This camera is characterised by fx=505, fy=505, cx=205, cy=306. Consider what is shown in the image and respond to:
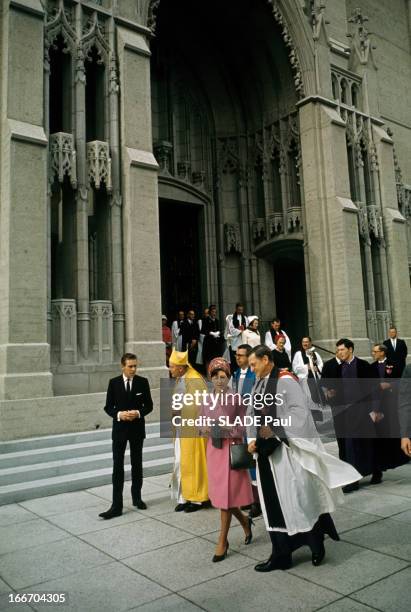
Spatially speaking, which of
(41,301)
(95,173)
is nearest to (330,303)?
(95,173)

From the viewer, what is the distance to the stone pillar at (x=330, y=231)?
1598 centimetres

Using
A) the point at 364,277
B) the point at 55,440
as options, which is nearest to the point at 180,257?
the point at 364,277

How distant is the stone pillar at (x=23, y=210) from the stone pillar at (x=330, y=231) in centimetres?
921

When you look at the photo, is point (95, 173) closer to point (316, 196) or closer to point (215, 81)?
point (316, 196)

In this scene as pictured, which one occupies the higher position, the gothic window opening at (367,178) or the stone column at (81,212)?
the gothic window opening at (367,178)

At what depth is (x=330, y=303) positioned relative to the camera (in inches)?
634

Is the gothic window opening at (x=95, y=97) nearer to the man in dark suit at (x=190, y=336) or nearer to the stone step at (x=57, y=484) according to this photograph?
the man in dark suit at (x=190, y=336)

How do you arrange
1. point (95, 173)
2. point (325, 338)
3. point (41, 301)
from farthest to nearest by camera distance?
point (325, 338) < point (95, 173) < point (41, 301)

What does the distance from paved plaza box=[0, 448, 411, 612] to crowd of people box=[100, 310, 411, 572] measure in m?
0.21

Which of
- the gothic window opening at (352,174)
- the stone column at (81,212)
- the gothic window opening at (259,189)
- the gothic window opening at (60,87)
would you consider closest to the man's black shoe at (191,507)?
the stone column at (81,212)

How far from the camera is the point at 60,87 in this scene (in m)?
12.4

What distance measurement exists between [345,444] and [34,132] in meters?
8.36

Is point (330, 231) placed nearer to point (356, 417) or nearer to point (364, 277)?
point (364, 277)

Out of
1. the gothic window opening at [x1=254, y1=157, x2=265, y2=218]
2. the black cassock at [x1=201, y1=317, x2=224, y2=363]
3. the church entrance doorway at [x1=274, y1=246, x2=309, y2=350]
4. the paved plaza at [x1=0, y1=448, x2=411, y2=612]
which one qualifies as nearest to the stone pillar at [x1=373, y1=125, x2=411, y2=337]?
the church entrance doorway at [x1=274, y1=246, x2=309, y2=350]
